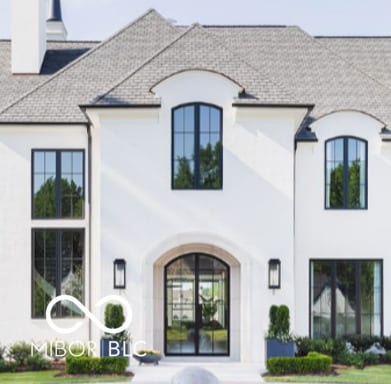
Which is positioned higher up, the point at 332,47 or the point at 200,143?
the point at 332,47

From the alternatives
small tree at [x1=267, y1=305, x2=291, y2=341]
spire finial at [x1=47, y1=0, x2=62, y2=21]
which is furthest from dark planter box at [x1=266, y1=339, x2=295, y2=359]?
spire finial at [x1=47, y1=0, x2=62, y2=21]

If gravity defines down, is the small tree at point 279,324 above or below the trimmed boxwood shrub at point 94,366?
above

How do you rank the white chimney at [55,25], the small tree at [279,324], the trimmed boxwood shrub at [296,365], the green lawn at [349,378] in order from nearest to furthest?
the green lawn at [349,378] → the trimmed boxwood shrub at [296,365] → the small tree at [279,324] → the white chimney at [55,25]

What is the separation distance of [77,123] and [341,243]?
8.37m

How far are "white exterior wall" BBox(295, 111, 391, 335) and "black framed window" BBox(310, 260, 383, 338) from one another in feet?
0.73

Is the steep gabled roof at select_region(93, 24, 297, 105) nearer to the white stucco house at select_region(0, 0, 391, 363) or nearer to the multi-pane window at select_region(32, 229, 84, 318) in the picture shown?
the white stucco house at select_region(0, 0, 391, 363)

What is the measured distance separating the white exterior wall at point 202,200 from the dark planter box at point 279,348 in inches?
21.8

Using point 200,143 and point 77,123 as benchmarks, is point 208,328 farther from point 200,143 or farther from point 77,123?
point 77,123

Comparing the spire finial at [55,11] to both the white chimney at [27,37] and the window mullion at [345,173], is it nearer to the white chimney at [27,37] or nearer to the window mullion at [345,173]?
the white chimney at [27,37]

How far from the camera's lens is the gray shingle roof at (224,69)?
1820 cm

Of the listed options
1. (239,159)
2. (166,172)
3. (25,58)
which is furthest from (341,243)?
(25,58)

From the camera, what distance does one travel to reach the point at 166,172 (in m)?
17.7

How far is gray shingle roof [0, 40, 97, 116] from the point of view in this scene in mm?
21391

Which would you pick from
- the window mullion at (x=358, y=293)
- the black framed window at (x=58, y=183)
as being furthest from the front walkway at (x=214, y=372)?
the black framed window at (x=58, y=183)
